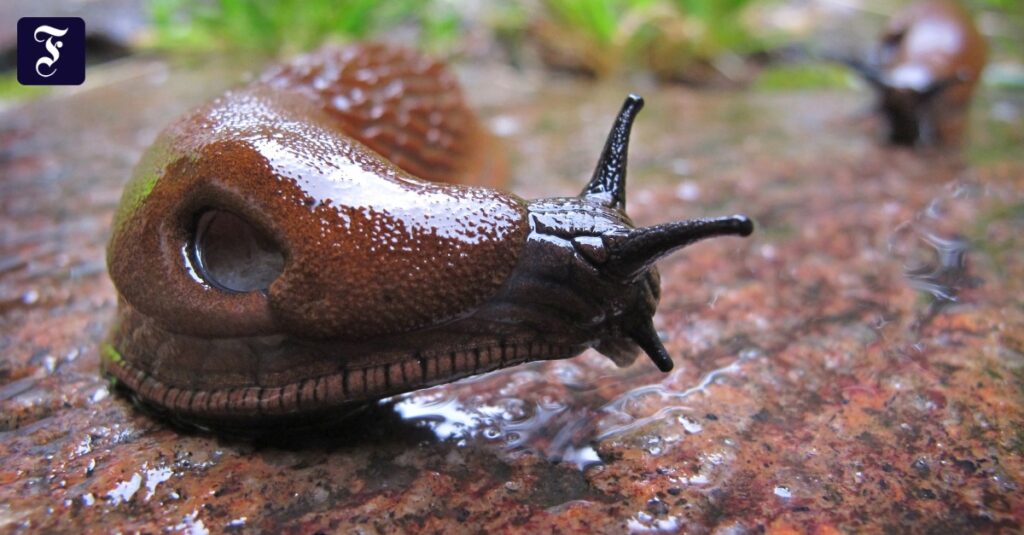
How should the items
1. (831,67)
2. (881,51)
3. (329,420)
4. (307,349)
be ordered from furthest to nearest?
(831,67) → (881,51) → (329,420) → (307,349)

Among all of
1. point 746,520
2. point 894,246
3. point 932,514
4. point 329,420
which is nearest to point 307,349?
point 329,420

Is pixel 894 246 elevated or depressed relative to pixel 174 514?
elevated

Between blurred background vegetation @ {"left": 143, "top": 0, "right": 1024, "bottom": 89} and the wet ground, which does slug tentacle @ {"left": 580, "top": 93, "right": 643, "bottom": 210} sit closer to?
the wet ground

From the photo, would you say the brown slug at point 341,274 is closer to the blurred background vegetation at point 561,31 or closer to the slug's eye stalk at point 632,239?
the slug's eye stalk at point 632,239

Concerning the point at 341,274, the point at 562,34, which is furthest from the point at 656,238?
the point at 562,34

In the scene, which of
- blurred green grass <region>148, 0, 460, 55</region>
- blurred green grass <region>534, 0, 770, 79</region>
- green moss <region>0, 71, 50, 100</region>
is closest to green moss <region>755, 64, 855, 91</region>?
blurred green grass <region>534, 0, 770, 79</region>

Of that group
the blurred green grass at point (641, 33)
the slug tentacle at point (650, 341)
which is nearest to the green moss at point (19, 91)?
the blurred green grass at point (641, 33)

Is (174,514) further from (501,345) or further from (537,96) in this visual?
(537,96)
